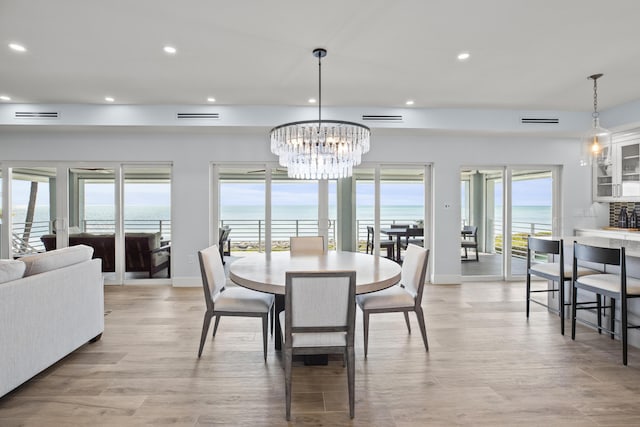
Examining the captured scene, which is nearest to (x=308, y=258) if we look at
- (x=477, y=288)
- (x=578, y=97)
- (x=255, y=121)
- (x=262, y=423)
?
(x=262, y=423)

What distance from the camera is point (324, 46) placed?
296cm

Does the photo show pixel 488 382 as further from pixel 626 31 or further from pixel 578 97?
pixel 578 97

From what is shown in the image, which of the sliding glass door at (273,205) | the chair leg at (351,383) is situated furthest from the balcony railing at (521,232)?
the chair leg at (351,383)

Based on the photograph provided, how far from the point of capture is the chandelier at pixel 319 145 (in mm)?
2922

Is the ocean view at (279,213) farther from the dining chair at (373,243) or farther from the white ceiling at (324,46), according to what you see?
the white ceiling at (324,46)

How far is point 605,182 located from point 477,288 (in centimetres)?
261

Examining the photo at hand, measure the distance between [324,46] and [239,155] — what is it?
102 inches

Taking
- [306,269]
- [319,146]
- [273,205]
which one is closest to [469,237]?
[273,205]

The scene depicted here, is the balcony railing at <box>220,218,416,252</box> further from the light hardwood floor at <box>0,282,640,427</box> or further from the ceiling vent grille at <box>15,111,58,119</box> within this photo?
the ceiling vent grille at <box>15,111,58,119</box>

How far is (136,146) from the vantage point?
507 cm

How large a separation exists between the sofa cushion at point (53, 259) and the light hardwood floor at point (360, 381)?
0.73 meters

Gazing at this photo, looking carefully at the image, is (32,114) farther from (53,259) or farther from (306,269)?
(306,269)

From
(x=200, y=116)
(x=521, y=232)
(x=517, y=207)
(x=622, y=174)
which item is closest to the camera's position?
(x=200, y=116)

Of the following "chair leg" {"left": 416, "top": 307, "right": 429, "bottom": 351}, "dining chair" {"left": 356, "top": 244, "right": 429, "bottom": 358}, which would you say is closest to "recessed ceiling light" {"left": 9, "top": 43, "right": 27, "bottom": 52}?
"dining chair" {"left": 356, "top": 244, "right": 429, "bottom": 358}
